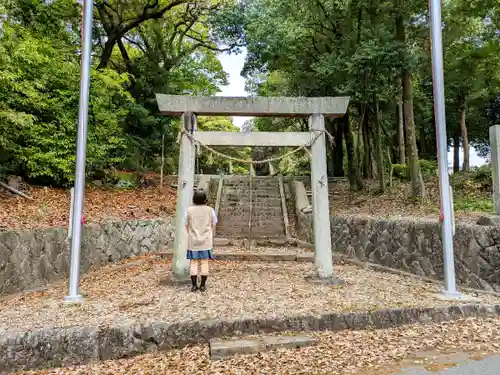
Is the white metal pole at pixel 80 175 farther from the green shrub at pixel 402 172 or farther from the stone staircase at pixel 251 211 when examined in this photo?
the green shrub at pixel 402 172

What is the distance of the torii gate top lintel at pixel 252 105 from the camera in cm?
627

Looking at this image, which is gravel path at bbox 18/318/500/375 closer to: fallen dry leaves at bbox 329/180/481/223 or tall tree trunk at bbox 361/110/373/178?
fallen dry leaves at bbox 329/180/481/223

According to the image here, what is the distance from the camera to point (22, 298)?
5164mm

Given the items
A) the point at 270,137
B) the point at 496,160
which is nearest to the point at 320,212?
the point at 270,137

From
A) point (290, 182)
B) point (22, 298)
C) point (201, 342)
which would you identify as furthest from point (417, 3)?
point (22, 298)

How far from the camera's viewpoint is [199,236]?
5.37 metres

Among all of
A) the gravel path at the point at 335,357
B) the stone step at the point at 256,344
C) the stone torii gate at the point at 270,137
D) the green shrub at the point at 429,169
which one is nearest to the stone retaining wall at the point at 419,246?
the gravel path at the point at 335,357

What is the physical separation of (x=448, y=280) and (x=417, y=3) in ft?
26.2

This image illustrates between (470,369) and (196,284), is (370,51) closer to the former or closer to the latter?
(196,284)

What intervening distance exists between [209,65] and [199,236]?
15.1 m

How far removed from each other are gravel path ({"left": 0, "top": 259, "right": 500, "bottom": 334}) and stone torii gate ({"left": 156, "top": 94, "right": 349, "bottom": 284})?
80 cm

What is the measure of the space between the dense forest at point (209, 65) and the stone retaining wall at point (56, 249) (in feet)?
8.52

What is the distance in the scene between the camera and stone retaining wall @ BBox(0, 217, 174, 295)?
208 inches

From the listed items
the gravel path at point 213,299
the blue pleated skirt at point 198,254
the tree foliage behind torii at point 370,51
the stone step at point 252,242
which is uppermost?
the tree foliage behind torii at point 370,51
